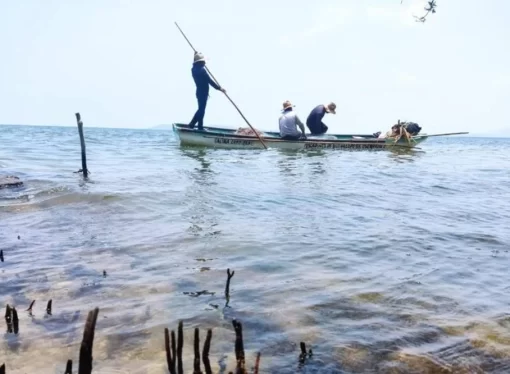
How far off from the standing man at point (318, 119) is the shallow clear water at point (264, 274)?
1174 cm

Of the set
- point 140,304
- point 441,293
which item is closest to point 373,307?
point 441,293

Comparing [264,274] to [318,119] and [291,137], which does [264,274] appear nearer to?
[291,137]

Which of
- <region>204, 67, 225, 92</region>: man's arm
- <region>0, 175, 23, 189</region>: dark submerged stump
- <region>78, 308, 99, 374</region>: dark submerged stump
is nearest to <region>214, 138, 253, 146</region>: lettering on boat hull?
<region>204, 67, 225, 92</region>: man's arm

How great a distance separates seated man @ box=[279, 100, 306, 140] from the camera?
2134cm

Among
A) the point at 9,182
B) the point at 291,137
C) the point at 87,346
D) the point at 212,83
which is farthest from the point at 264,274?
the point at 291,137

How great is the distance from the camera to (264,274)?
505 cm

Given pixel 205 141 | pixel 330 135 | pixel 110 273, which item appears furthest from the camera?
pixel 330 135

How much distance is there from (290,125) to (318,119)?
1979mm

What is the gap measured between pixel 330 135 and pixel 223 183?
42.1 ft

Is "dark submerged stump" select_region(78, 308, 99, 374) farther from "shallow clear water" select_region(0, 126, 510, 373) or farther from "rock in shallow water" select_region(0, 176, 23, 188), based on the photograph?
"rock in shallow water" select_region(0, 176, 23, 188)

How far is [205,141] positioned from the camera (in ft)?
69.8

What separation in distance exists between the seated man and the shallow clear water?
1068cm

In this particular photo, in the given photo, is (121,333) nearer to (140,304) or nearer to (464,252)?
(140,304)

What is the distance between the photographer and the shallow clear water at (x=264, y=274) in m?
3.43
